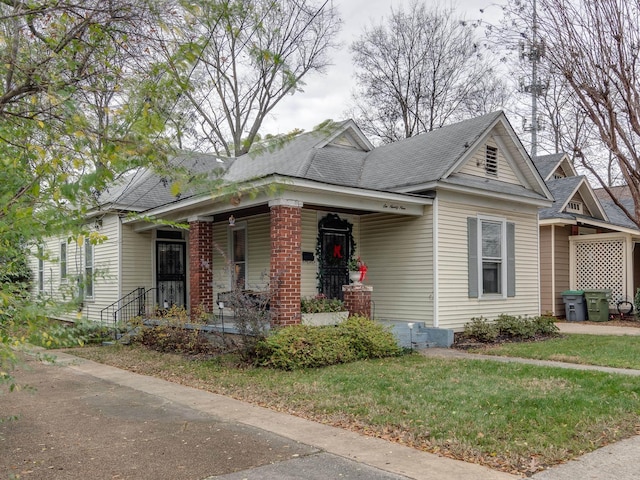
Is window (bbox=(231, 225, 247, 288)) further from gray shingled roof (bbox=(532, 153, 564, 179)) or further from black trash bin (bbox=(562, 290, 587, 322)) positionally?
gray shingled roof (bbox=(532, 153, 564, 179))

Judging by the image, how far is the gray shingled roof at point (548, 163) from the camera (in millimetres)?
21125

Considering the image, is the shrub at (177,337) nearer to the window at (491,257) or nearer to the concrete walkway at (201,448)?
the concrete walkway at (201,448)

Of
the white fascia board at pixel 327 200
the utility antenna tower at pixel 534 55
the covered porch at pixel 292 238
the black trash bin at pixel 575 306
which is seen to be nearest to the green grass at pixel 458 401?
the covered porch at pixel 292 238

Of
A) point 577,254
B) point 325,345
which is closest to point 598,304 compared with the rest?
point 577,254

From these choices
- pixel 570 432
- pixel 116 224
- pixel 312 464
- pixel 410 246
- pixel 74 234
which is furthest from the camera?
pixel 116 224

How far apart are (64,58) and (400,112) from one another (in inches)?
1051

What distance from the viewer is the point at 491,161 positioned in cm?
1394

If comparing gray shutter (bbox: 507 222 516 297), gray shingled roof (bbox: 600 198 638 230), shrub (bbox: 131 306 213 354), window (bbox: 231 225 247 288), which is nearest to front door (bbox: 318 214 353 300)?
window (bbox: 231 225 247 288)

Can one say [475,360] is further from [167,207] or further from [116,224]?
[116,224]

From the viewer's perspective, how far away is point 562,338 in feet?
43.1

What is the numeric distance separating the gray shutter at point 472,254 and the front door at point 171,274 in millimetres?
7993

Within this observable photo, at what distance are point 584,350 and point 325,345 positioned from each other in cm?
501

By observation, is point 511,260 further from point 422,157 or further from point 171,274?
point 171,274

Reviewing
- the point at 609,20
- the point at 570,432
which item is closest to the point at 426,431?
the point at 570,432
